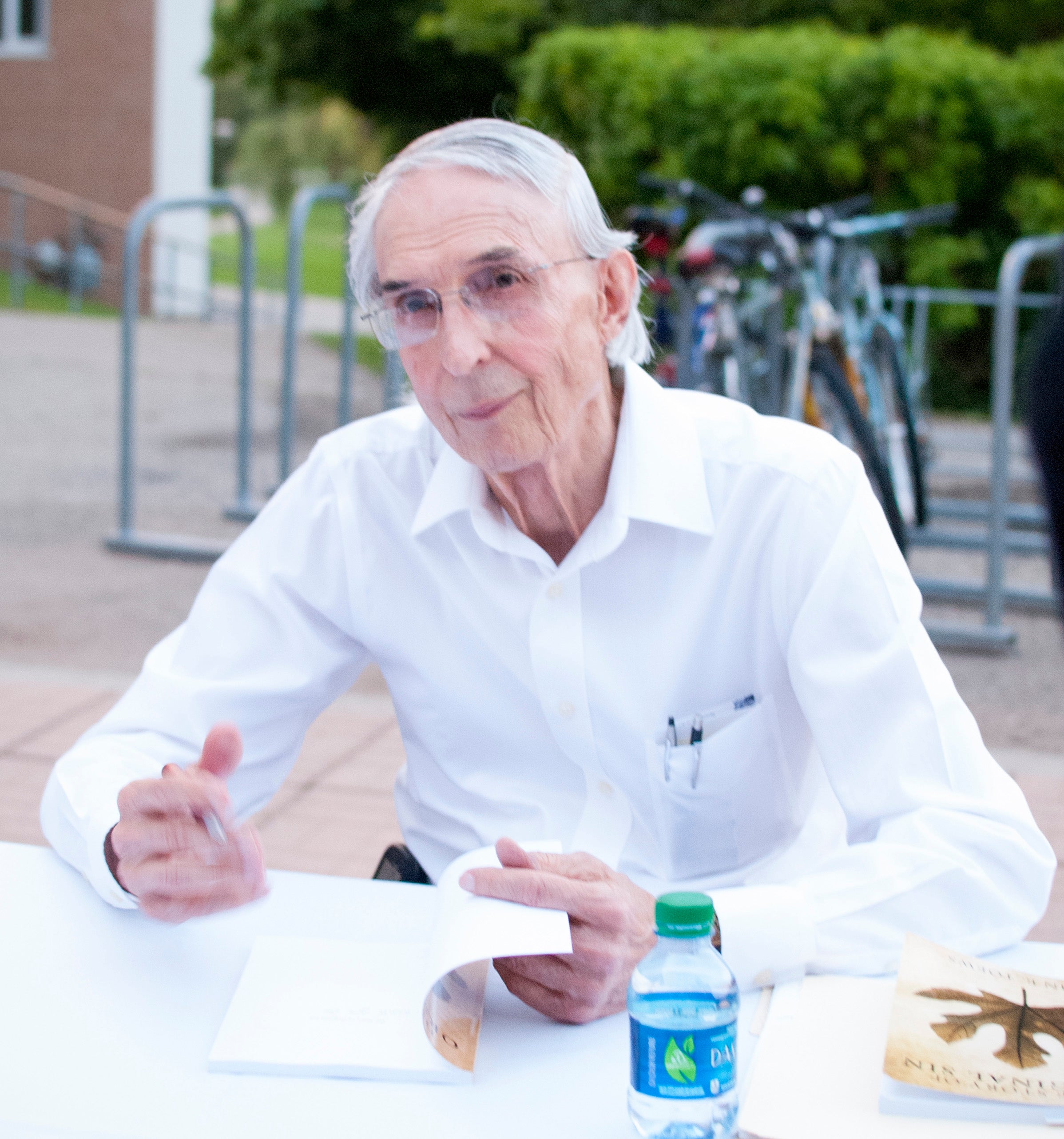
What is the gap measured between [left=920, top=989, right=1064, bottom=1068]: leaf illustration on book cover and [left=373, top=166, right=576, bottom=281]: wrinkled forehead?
1004 millimetres

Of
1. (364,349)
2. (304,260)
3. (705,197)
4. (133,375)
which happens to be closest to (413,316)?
(705,197)

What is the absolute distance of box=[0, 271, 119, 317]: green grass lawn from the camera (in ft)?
57.8

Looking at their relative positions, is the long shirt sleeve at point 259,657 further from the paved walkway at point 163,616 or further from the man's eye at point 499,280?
the paved walkway at point 163,616

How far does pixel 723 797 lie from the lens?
1805 millimetres

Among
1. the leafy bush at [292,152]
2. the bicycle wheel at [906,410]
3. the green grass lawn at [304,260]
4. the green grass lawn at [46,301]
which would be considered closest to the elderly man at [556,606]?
the bicycle wheel at [906,410]

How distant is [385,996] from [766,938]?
1.14 feet

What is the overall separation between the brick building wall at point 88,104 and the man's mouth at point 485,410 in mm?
18506

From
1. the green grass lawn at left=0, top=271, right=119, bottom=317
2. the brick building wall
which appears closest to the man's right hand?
the green grass lawn at left=0, top=271, right=119, bottom=317

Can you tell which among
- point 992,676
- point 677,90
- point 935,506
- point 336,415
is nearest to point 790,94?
point 677,90

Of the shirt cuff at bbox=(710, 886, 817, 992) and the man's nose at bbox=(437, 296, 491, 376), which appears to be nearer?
the shirt cuff at bbox=(710, 886, 817, 992)

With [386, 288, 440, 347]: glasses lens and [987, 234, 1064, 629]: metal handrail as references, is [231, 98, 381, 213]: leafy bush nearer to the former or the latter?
[987, 234, 1064, 629]: metal handrail

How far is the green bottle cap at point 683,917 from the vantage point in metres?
1.07

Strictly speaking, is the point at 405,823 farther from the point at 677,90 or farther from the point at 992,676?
the point at 677,90

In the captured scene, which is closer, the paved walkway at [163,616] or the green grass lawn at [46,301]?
the paved walkway at [163,616]
